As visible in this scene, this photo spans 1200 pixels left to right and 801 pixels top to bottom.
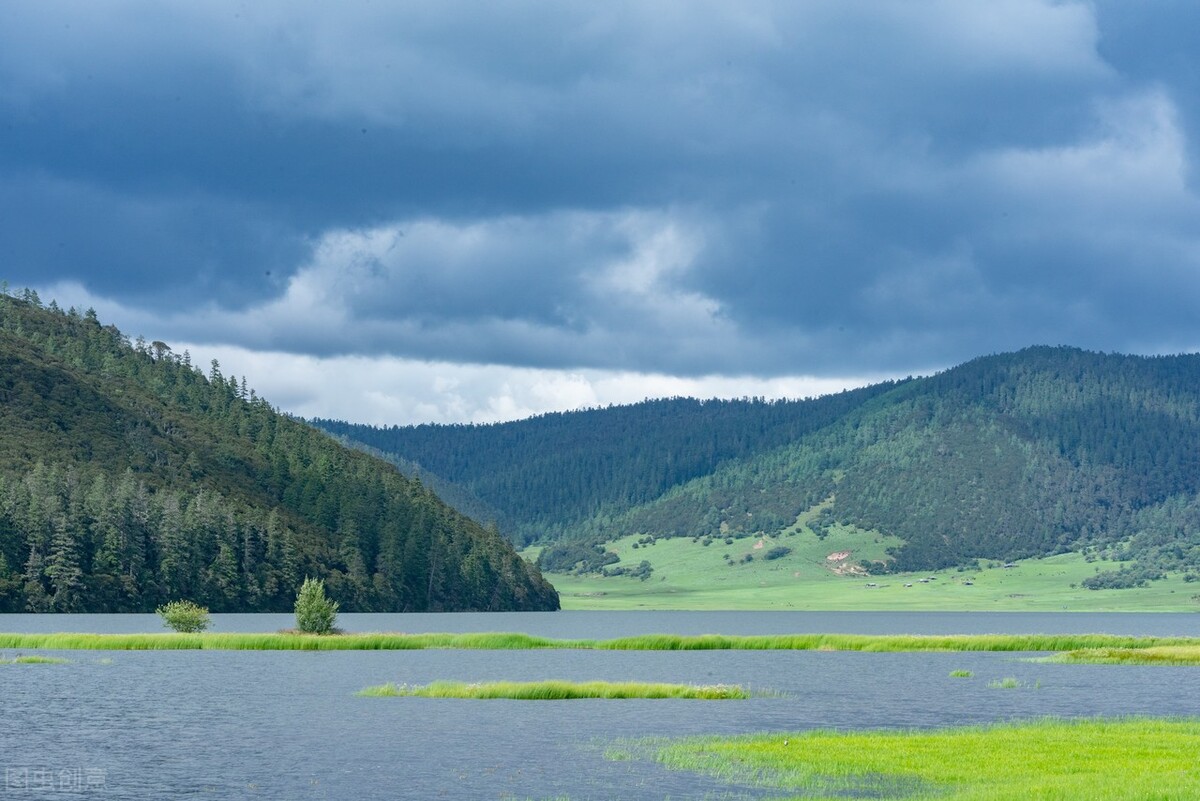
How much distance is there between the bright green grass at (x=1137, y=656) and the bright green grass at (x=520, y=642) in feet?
27.1

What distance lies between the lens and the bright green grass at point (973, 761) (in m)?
62.3

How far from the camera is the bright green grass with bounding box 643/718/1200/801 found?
62.3m

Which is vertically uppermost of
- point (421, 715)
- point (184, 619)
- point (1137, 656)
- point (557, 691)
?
point (184, 619)

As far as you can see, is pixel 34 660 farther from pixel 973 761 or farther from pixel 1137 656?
pixel 1137 656

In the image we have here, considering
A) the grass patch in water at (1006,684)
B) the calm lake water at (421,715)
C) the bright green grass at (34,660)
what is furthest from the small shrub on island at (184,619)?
the grass patch in water at (1006,684)

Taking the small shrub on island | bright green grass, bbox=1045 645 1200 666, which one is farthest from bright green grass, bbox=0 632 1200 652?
bright green grass, bbox=1045 645 1200 666

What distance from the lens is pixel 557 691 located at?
365ft

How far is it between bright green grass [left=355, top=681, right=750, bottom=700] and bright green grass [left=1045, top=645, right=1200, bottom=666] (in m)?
55.7

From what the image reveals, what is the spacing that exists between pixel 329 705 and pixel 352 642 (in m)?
60.6

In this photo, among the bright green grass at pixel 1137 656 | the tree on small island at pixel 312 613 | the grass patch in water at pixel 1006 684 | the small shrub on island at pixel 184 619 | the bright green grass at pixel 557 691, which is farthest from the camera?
the small shrub on island at pixel 184 619

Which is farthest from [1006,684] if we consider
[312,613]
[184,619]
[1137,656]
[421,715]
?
[184,619]

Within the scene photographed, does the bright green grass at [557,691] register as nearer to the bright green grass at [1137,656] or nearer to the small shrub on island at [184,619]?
the bright green grass at [1137,656]

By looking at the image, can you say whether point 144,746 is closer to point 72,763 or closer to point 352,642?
point 72,763

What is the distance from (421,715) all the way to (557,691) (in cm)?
1478
